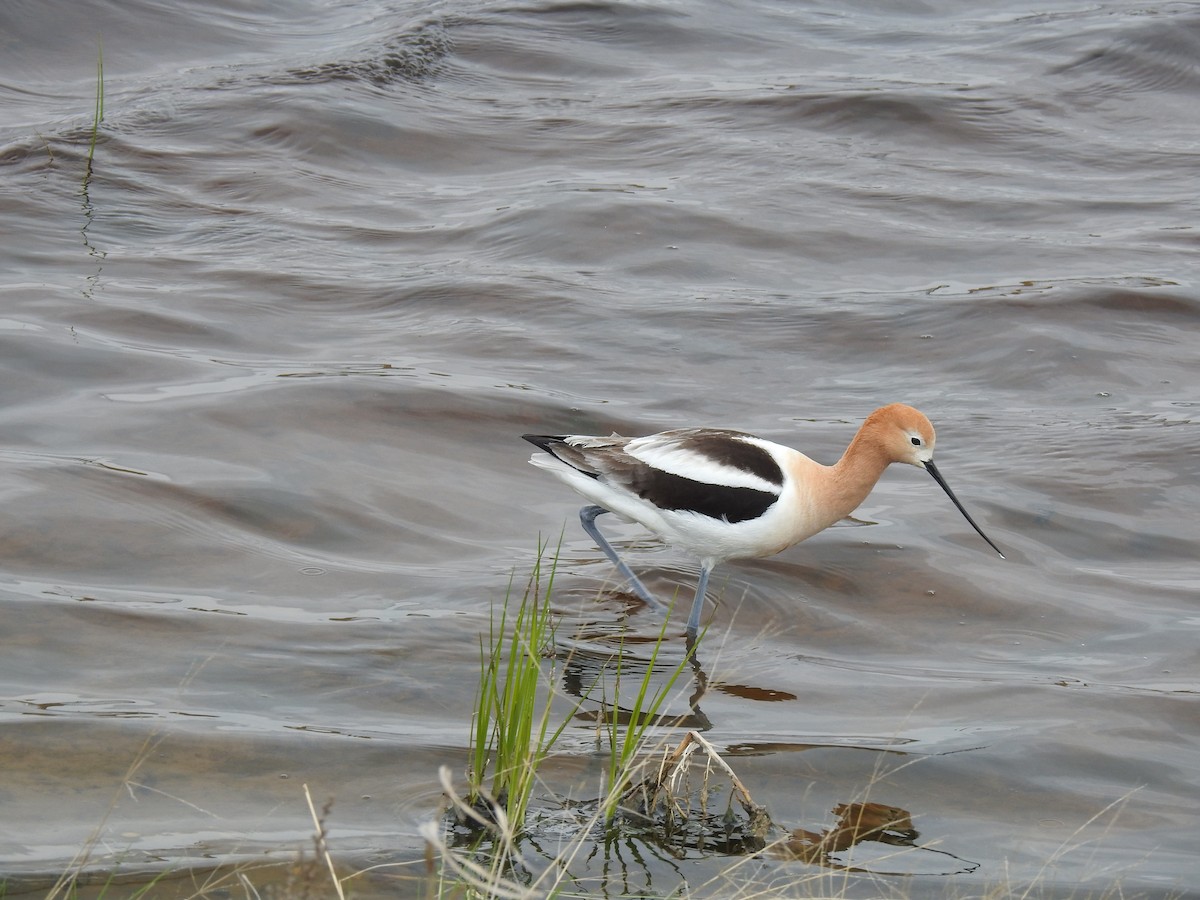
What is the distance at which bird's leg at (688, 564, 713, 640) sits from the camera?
6.45 metres

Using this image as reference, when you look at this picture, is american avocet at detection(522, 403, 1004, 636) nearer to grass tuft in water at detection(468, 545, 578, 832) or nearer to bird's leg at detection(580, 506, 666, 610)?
bird's leg at detection(580, 506, 666, 610)

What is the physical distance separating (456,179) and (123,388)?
462 centimetres

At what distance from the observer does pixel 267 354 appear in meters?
8.74

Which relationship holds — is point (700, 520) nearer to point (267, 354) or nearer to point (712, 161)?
point (267, 354)

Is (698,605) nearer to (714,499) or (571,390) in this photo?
(714,499)

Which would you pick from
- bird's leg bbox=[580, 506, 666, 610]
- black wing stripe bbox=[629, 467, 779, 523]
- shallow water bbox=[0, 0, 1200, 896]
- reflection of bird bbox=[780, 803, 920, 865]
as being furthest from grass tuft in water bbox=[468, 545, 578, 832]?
bird's leg bbox=[580, 506, 666, 610]

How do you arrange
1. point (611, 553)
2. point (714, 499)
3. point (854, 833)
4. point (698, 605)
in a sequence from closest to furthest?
1. point (854, 833)
2. point (714, 499)
3. point (698, 605)
4. point (611, 553)

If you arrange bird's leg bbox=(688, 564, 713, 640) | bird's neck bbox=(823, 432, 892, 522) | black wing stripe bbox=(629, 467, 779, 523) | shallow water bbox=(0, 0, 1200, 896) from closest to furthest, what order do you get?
shallow water bbox=(0, 0, 1200, 896) → black wing stripe bbox=(629, 467, 779, 523) → bird's leg bbox=(688, 564, 713, 640) → bird's neck bbox=(823, 432, 892, 522)

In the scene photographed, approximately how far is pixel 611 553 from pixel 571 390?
6.48 feet

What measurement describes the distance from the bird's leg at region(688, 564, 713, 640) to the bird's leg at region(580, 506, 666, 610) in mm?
195

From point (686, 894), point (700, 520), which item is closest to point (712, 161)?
point (700, 520)

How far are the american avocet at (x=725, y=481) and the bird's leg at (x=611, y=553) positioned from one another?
0.03ft

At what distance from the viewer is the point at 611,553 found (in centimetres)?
689

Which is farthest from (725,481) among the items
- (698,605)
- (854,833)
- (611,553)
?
(854,833)
